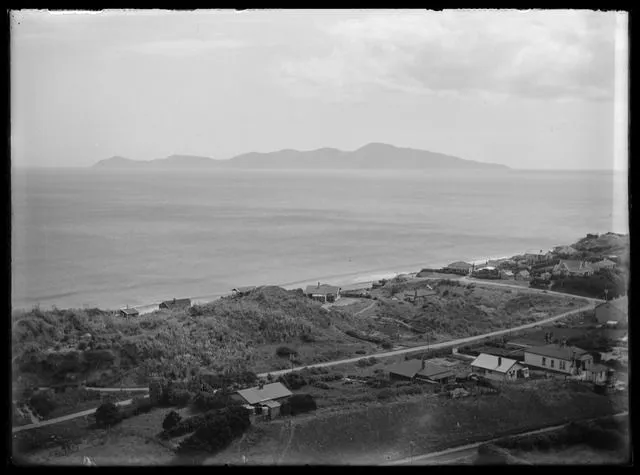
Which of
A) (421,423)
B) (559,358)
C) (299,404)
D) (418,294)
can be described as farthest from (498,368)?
(299,404)

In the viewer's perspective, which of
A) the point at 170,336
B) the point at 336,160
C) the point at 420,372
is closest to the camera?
the point at 420,372

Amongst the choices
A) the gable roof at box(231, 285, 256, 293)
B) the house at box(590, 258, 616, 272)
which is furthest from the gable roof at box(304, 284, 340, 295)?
the house at box(590, 258, 616, 272)

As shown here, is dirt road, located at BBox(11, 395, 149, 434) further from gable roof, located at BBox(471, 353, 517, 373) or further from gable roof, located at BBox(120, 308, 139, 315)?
gable roof, located at BBox(471, 353, 517, 373)

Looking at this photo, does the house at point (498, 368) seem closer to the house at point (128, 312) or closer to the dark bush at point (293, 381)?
the dark bush at point (293, 381)

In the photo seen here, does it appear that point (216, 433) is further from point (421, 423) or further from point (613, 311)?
point (613, 311)

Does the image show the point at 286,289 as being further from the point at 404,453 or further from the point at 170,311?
the point at 404,453

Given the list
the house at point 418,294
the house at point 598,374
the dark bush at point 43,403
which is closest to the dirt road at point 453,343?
the house at point 418,294
